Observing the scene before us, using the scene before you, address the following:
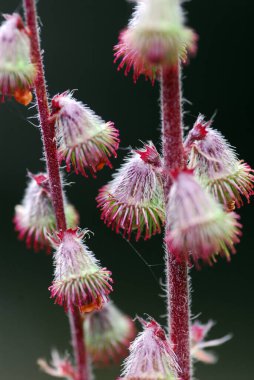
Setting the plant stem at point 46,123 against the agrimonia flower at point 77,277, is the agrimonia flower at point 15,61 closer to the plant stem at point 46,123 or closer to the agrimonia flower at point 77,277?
the plant stem at point 46,123

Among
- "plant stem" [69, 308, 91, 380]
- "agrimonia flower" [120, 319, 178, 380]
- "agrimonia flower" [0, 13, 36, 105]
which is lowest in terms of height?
"agrimonia flower" [120, 319, 178, 380]

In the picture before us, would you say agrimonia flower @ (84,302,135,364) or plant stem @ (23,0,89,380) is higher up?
plant stem @ (23,0,89,380)

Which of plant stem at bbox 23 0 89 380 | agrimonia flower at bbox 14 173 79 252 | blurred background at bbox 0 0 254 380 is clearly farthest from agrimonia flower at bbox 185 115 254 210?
blurred background at bbox 0 0 254 380

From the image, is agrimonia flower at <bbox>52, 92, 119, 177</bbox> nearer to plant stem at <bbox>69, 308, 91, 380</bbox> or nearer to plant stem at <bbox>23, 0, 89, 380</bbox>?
plant stem at <bbox>23, 0, 89, 380</bbox>

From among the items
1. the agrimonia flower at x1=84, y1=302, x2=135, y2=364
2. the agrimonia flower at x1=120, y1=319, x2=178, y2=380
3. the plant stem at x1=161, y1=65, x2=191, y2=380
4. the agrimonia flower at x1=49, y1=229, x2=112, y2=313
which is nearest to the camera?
the plant stem at x1=161, y1=65, x2=191, y2=380

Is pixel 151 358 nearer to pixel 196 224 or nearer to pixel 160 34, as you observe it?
pixel 196 224

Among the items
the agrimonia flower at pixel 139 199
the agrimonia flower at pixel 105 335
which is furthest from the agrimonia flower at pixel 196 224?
the agrimonia flower at pixel 105 335

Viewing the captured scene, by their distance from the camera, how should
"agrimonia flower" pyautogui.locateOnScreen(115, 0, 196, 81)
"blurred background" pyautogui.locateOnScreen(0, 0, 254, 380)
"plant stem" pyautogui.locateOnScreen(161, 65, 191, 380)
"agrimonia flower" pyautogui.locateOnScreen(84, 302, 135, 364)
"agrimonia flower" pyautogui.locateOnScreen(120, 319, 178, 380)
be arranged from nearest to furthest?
"agrimonia flower" pyautogui.locateOnScreen(115, 0, 196, 81), "plant stem" pyautogui.locateOnScreen(161, 65, 191, 380), "agrimonia flower" pyautogui.locateOnScreen(120, 319, 178, 380), "agrimonia flower" pyautogui.locateOnScreen(84, 302, 135, 364), "blurred background" pyautogui.locateOnScreen(0, 0, 254, 380)
